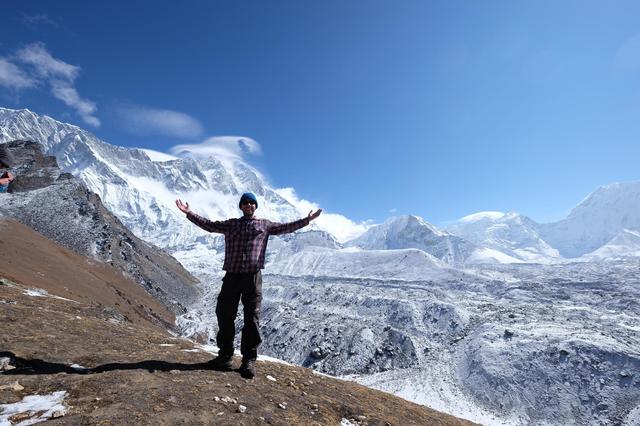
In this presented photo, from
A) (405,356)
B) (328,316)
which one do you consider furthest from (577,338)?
(328,316)

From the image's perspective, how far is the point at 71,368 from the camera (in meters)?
7.45

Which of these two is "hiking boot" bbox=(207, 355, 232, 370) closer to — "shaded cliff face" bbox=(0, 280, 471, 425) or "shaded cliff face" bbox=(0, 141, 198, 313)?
"shaded cliff face" bbox=(0, 280, 471, 425)

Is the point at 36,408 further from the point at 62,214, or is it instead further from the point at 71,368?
the point at 62,214

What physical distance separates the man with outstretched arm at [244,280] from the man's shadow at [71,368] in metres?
0.74

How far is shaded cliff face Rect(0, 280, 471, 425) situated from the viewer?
582 cm

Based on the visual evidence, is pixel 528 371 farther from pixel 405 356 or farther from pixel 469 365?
pixel 405 356

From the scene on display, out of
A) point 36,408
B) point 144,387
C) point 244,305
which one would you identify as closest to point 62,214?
point 244,305

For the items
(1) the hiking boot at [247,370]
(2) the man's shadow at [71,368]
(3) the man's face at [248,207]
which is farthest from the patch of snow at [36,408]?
(3) the man's face at [248,207]

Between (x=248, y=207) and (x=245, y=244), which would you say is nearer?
(x=245, y=244)

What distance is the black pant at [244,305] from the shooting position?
810 cm

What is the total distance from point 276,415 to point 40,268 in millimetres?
45471

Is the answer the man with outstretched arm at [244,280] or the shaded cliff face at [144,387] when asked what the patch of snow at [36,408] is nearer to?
the shaded cliff face at [144,387]

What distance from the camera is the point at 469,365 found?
→ 52188mm

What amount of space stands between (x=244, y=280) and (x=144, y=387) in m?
2.62
